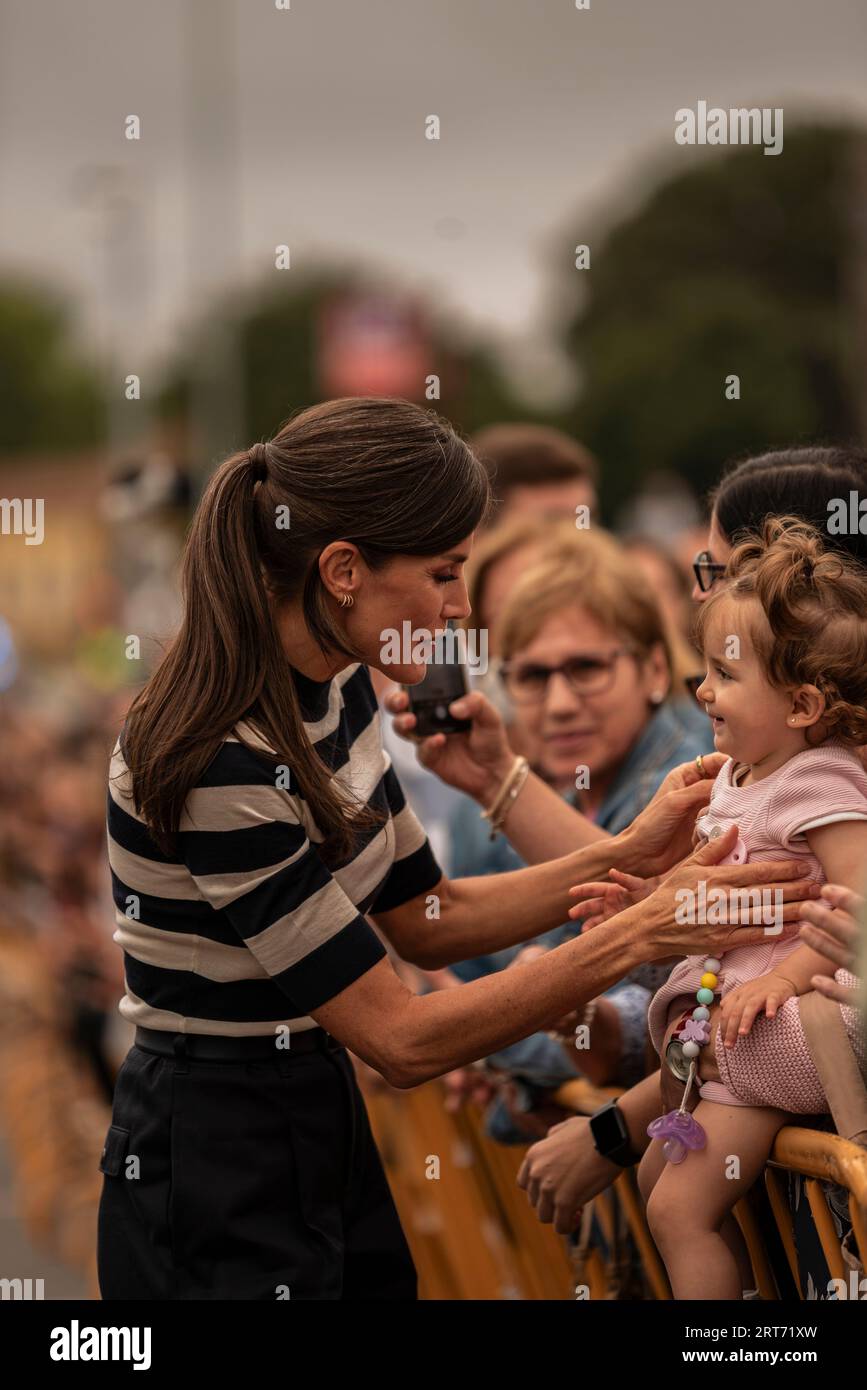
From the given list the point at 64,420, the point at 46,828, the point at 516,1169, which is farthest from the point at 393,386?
the point at 516,1169

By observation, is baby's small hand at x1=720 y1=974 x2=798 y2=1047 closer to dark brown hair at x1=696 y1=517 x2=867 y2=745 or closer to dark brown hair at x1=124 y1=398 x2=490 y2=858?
dark brown hair at x1=696 y1=517 x2=867 y2=745

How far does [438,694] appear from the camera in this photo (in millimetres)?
4156

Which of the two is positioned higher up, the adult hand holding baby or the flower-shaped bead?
the adult hand holding baby

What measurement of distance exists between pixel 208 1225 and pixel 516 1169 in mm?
1856

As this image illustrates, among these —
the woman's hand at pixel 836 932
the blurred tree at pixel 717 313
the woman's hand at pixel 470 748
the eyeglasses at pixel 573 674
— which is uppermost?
the blurred tree at pixel 717 313

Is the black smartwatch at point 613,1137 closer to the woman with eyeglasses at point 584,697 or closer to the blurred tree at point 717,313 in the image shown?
the woman with eyeglasses at point 584,697

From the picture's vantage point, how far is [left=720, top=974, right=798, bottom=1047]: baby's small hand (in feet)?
9.61

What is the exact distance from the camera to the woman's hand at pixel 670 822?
11.1 ft

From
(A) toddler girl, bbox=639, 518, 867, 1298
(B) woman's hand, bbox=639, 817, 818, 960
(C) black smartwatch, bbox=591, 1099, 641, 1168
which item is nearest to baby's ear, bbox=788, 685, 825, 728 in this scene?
(A) toddler girl, bbox=639, 518, 867, 1298

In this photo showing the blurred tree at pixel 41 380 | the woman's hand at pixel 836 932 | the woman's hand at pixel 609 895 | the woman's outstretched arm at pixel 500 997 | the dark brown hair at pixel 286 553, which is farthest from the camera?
the blurred tree at pixel 41 380

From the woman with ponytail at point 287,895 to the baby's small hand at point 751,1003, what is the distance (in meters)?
0.10

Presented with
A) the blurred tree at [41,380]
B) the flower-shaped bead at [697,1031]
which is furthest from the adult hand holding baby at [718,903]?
→ the blurred tree at [41,380]

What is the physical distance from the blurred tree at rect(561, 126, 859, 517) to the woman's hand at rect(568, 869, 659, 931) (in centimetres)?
3331
